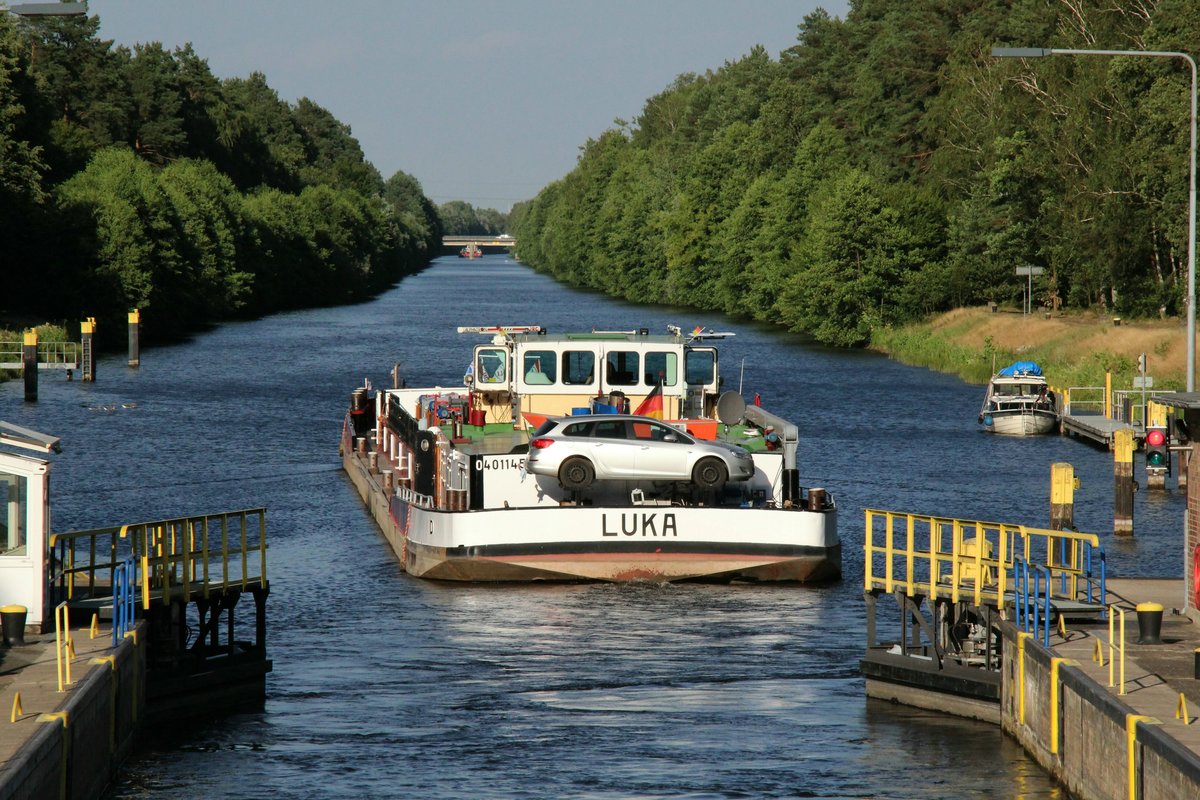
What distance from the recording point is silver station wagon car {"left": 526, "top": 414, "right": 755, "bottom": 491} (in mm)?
31172

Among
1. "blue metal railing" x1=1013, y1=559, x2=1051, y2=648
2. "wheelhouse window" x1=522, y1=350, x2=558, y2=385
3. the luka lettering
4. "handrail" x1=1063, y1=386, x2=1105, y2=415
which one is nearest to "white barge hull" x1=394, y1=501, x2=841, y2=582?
the luka lettering

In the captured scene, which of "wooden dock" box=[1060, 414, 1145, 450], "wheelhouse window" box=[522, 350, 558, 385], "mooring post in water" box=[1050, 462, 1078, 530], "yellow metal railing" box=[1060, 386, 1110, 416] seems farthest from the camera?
"yellow metal railing" box=[1060, 386, 1110, 416]

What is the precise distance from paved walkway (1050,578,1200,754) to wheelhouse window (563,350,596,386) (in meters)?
14.1

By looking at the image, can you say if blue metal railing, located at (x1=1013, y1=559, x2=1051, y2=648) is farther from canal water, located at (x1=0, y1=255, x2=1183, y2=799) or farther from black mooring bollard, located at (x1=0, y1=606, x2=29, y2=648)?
black mooring bollard, located at (x1=0, y1=606, x2=29, y2=648)

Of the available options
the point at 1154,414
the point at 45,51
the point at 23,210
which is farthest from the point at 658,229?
the point at 1154,414

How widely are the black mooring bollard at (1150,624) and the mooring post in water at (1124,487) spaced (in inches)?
688

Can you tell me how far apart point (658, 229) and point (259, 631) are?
14972cm

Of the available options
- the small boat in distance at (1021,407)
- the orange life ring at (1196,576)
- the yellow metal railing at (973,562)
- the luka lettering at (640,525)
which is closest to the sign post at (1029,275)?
the small boat in distance at (1021,407)

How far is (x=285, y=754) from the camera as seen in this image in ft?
72.7

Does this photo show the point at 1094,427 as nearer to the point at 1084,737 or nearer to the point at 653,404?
the point at 653,404

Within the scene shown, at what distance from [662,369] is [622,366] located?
83 centimetres

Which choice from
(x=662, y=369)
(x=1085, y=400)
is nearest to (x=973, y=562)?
(x=662, y=369)

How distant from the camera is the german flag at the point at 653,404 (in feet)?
119

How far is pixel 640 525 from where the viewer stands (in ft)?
102
